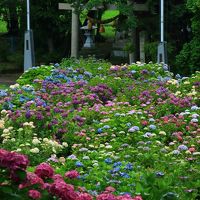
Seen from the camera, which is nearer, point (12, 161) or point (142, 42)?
point (12, 161)

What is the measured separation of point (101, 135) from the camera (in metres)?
7.25

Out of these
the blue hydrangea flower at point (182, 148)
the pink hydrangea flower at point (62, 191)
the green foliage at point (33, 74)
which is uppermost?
the pink hydrangea flower at point (62, 191)

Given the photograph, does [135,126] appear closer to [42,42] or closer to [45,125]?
[45,125]

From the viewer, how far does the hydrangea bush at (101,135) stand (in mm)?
3664

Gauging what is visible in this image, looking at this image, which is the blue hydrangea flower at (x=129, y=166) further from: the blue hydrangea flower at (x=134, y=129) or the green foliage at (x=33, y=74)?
the green foliage at (x=33, y=74)

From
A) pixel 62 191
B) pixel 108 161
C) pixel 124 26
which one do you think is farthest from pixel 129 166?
pixel 124 26

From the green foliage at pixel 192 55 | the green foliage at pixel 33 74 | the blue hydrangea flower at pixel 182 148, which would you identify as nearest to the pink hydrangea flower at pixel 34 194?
the blue hydrangea flower at pixel 182 148

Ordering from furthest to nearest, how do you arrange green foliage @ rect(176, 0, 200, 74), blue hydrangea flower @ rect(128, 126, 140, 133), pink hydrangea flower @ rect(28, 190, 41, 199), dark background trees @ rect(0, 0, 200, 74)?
dark background trees @ rect(0, 0, 200, 74) → green foliage @ rect(176, 0, 200, 74) → blue hydrangea flower @ rect(128, 126, 140, 133) → pink hydrangea flower @ rect(28, 190, 41, 199)

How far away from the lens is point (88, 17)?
24.3 metres

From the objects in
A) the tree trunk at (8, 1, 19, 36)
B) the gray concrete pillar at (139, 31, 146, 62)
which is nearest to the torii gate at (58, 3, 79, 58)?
the gray concrete pillar at (139, 31, 146, 62)

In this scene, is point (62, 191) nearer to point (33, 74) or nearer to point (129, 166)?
point (129, 166)

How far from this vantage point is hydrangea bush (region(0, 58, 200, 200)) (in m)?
3.66

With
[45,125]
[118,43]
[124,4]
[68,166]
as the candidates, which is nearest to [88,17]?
[118,43]

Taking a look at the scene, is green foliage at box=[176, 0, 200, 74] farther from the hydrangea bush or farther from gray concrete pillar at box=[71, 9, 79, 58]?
the hydrangea bush
